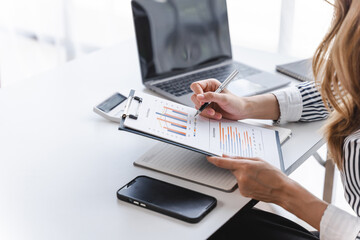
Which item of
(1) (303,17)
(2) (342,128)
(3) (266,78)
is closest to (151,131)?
(2) (342,128)

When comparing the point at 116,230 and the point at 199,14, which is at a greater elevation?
the point at 199,14

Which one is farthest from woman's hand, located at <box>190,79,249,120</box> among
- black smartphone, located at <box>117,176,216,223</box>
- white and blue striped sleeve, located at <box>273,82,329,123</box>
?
black smartphone, located at <box>117,176,216,223</box>

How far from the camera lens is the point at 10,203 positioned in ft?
3.39

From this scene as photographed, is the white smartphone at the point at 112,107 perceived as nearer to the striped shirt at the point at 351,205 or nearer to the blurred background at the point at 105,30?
the striped shirt at the point at 351,205

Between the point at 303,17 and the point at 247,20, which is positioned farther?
the point at 247,20

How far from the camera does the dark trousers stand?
1197 millimetres

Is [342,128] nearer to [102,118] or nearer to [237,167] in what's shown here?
[237,167]

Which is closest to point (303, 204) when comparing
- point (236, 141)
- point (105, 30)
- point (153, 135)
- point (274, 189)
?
point (274, 189)

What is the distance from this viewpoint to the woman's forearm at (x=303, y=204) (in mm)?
993

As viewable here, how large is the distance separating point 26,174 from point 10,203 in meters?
0.10

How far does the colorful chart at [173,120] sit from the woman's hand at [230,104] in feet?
0.22

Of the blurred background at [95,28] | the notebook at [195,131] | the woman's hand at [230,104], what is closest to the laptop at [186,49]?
the woman's hand at [230,104]

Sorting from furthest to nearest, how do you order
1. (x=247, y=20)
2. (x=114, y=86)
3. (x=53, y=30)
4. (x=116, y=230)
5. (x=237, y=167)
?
(x=53, y=30) → (x=247, y=20) → (x=114, y=86) → (x=237, y=167) → (x=116, y=230)

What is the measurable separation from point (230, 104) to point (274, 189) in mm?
297
